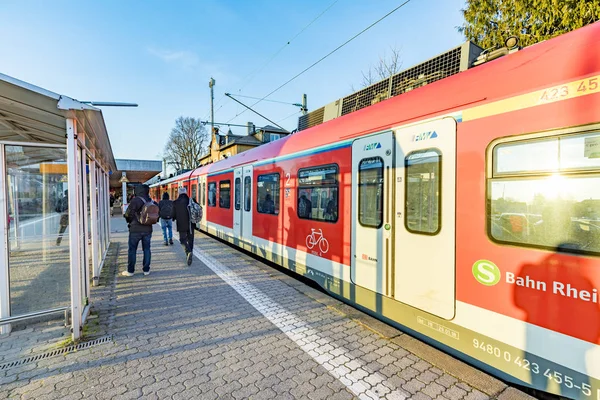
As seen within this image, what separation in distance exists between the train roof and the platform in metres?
2.55

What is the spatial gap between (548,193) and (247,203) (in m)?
6.47

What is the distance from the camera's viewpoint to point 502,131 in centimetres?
255

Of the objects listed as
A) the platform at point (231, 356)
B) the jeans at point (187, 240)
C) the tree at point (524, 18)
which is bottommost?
the platform at point (231, 356)

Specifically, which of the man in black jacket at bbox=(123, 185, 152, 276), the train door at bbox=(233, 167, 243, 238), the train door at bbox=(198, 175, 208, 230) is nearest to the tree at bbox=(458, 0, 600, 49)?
the train door at bbox=(233, 167, 243, 238)

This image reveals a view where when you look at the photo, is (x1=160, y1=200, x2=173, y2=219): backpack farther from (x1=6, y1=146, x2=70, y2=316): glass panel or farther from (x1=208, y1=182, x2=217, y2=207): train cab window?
(x1=6, y1=146, x2=70, y2=316): glass panel

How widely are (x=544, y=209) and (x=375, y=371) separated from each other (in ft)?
6.78

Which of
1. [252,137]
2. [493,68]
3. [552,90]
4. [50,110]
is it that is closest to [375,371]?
[552,90]

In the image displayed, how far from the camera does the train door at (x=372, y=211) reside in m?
3.60

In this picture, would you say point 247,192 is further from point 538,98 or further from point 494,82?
point 538,98

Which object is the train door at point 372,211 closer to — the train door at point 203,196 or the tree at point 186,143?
the train door at point 203,196

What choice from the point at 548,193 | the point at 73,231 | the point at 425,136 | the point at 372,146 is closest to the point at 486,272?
the point at 548,193

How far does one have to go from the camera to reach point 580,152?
2.15 m

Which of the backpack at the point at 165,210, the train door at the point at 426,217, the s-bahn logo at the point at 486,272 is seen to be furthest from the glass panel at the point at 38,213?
the s-bahn logo at the point at 486,272

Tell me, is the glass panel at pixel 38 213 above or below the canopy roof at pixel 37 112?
below
